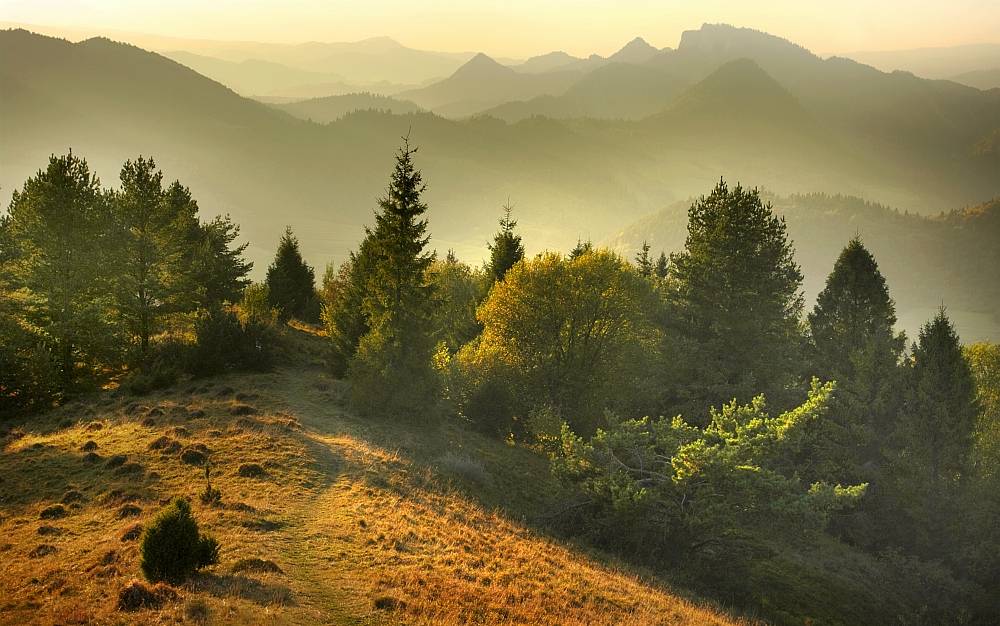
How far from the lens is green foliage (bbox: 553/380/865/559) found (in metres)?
23.1

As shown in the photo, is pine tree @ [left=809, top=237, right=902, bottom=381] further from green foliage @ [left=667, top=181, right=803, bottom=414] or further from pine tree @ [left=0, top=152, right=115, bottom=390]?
pine tree @ [left=0, top=152, right=115, bottom=390]

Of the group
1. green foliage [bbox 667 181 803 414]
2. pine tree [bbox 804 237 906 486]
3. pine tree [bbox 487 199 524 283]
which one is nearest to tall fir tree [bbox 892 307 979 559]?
pine tree [bbox 804 237 906 486]

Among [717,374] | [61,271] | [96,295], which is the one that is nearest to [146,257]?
[96,295]

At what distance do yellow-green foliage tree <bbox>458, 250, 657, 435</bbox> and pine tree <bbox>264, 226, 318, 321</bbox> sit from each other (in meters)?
27.0

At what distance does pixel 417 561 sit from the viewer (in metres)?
16.6

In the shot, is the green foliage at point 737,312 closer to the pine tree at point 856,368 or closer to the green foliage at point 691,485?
the pine tree at point 856,368

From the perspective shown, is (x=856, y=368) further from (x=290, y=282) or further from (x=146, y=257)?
(x=290, y=282)

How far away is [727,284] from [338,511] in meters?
31.6

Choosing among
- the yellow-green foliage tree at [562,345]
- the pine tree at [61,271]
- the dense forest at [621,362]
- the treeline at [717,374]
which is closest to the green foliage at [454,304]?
the treeline at [717,374]

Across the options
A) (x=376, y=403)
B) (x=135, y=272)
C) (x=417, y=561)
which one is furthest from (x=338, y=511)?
(x=135, y=272)

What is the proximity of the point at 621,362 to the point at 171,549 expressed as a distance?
31.1 metres

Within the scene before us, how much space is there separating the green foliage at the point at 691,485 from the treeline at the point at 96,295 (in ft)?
87.5

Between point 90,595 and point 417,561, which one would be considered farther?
point 417,561

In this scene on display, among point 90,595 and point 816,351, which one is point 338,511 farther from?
point 816,351
